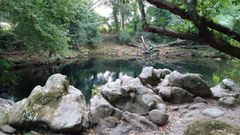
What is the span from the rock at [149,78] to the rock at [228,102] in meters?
2.60

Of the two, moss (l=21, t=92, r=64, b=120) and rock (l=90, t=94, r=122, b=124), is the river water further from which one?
moss (l=21, t=92, r=64, b=120)

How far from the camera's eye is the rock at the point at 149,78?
11820 mm

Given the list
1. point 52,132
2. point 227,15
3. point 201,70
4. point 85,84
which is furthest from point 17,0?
point 201,70

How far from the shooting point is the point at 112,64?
98.2 ft

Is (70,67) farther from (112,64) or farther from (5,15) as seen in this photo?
(5,15)

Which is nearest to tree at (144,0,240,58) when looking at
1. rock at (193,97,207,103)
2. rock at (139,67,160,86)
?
rock at (193,97,207,103)

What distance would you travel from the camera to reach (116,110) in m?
8.91

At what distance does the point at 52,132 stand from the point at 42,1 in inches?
469

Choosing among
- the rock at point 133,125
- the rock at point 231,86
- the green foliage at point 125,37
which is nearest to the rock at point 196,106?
the rock at point 231,86

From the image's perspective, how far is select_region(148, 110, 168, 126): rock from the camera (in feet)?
28.5

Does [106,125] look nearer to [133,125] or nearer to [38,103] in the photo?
[133,125]

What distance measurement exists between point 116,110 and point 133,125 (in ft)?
2.44

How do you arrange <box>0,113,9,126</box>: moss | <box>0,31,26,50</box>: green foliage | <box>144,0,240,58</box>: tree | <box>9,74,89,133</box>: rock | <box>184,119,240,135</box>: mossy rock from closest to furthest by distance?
<box>144,0,240,58</box>: tree < <box>184,119,240,135</box>: mossy rock < <box>9,74,89,133</box>: rock < <box>0,113,9,126</box>: moss < <box>0,31,26,50</box>: green foliage

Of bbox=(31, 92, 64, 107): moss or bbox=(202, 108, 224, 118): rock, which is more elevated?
bbox=(31, 92, 64, 107): moss
